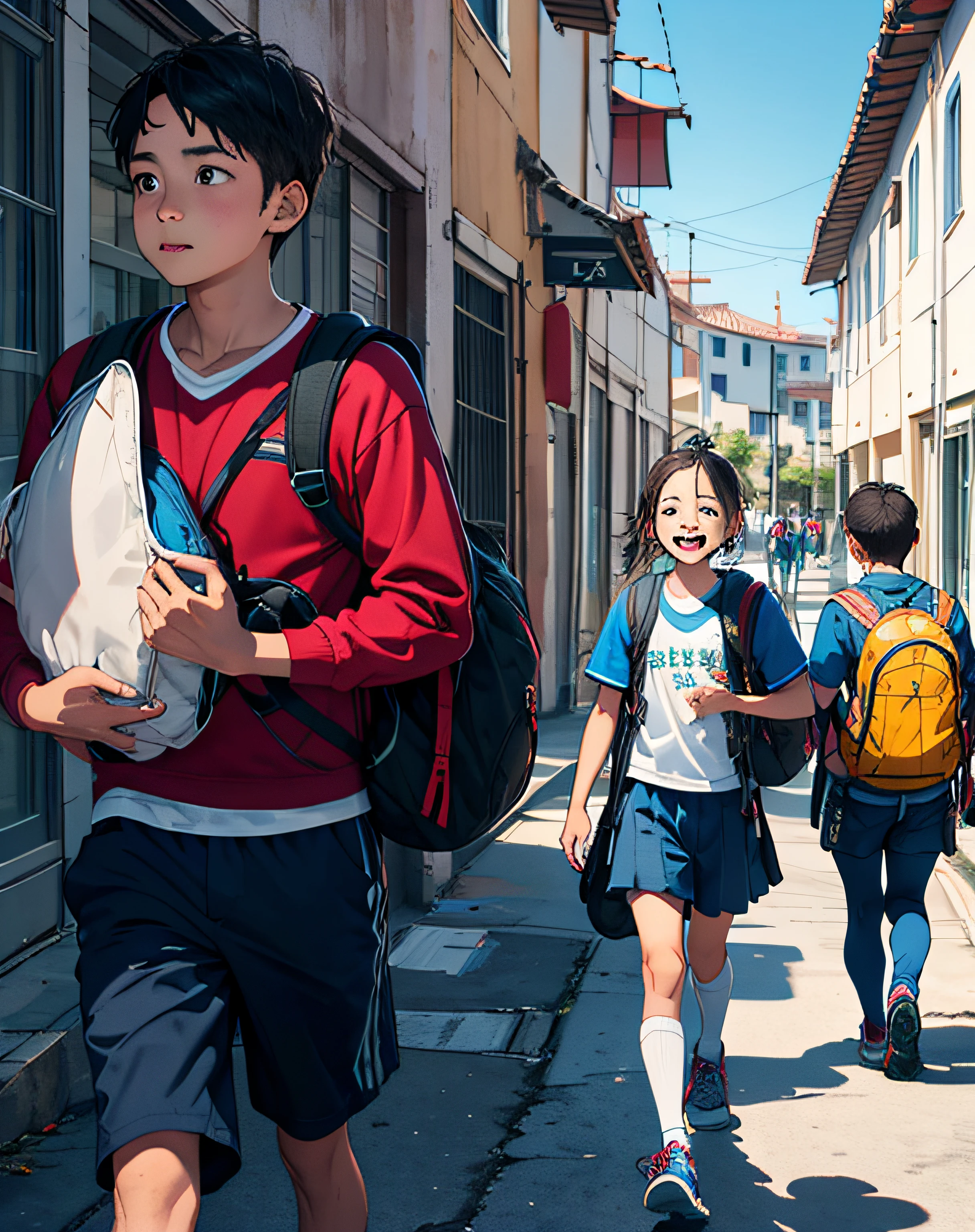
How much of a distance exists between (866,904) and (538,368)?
7.77 meters

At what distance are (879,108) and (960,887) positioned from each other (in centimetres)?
1413

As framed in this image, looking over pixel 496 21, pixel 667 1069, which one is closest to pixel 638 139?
pixel 496 21

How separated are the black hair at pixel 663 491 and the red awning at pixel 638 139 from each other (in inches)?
543

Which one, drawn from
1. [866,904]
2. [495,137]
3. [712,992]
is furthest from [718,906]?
[495,137]

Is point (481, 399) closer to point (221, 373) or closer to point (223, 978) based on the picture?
point (221, 373)

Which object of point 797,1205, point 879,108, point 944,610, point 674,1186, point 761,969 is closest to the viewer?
point 674,1186

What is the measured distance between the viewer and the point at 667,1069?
3354mm

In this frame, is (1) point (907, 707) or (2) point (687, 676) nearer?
(2) point (687, 676)

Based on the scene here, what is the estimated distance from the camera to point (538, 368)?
11625mm

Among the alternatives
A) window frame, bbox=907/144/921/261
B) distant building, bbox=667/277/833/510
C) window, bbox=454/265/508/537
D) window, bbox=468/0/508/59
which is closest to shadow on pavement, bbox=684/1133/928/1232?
window, bbox=454/265/508/537

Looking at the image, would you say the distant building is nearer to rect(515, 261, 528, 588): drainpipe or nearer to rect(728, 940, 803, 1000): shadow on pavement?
rect(515, 261, 528, 588): drainpipe

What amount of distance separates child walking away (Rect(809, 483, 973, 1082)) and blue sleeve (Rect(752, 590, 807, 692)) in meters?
0.61

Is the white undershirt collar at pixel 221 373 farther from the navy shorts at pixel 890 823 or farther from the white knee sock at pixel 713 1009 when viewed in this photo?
the navy shorts at pixel 890 823

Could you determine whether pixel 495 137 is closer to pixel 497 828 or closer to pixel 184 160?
pixel 497 828
